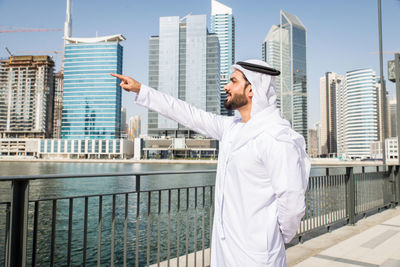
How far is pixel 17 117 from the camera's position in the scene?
458ft

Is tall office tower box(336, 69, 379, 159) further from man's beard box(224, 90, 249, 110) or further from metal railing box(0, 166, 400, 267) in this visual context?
man's beard box(224, 90, 249, 110)

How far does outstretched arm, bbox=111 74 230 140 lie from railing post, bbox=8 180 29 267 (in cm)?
114

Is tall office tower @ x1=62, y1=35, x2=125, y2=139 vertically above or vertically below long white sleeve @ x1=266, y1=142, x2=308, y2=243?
above

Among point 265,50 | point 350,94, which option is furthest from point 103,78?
point 350,94

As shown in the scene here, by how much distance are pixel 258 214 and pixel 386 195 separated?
820cm

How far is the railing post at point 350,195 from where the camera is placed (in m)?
6.32

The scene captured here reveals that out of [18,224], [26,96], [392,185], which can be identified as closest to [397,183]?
[392,185]

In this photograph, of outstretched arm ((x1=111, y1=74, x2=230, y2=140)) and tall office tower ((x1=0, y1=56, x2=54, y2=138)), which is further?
tall office tower ((x1=0, y1=56, x2=54, y2=138))

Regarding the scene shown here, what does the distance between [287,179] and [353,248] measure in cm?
399

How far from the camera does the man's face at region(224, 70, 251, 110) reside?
73.0 inches

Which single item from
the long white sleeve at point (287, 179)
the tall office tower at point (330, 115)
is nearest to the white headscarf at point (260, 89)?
the long white sleeve at point (287, 179)

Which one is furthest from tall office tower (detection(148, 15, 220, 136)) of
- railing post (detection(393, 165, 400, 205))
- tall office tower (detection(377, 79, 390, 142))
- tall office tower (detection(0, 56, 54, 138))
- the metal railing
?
railing post (detection(393, 165, 400, 205))

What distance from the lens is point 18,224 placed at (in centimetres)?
225

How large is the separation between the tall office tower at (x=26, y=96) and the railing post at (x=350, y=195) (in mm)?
147895
